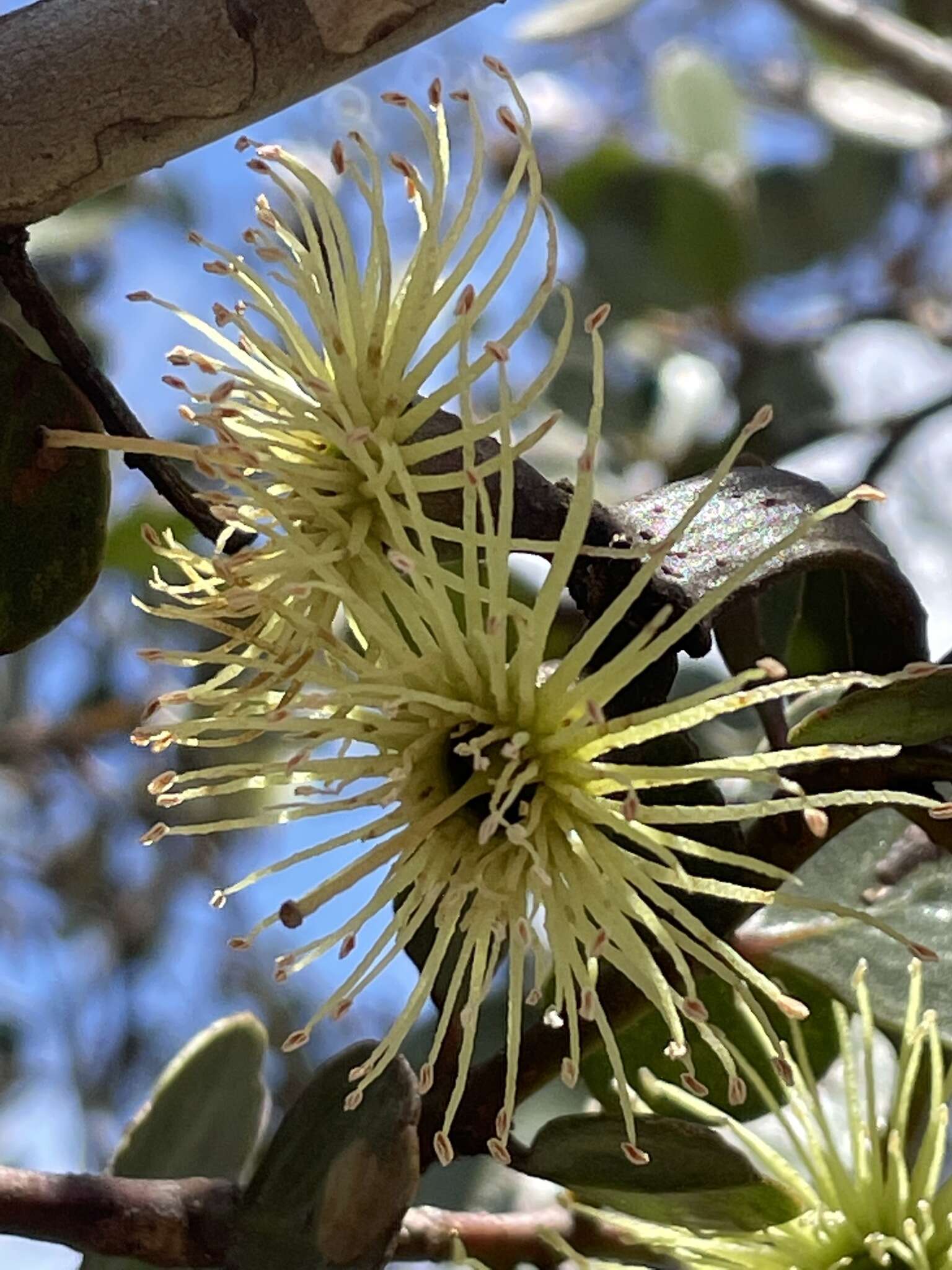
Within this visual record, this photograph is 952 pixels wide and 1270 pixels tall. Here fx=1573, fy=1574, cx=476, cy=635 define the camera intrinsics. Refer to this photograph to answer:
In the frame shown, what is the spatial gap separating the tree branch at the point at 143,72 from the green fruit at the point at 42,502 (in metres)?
0.09

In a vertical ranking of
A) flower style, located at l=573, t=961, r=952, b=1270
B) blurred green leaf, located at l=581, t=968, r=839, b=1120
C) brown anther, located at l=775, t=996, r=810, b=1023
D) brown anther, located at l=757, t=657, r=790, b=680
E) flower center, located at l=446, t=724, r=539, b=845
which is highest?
brown anther, located at l=757, t=657, r=790, b=680

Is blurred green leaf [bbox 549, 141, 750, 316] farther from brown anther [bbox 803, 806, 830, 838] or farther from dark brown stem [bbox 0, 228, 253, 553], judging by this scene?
brown anther [bbox 803, 806, 830, 838]

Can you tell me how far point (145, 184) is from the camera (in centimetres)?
232

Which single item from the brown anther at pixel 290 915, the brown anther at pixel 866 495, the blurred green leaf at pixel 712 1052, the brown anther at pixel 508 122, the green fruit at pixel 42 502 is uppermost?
the brown anther at pixel 508 122

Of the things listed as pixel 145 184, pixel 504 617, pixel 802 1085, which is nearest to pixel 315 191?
pixel 504 617

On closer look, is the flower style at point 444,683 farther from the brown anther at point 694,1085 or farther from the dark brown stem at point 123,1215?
the dark brown stem at point 123,1215

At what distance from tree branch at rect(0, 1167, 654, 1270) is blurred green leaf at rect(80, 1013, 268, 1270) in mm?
174

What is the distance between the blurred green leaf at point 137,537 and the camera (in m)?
1.49

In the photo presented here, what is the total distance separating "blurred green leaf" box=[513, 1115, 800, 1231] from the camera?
88 cm

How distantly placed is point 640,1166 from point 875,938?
0.90 feet

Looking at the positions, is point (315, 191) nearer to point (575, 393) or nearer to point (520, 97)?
point (520, 97)

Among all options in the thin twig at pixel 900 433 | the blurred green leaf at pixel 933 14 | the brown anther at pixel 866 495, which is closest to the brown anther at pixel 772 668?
the brown anther at pixel 866 495

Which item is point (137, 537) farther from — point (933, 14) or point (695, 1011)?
point (933, 14)

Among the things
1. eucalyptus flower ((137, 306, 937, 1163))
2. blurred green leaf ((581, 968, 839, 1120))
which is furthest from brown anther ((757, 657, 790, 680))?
blurred green leaf ((581, 968, 839, 1120))
